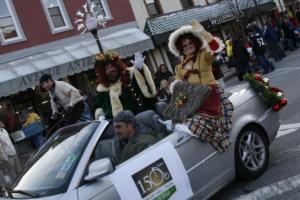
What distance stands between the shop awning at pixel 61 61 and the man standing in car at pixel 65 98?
991cm

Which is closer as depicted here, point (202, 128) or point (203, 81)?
point (202, 128)

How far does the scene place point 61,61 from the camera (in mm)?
18875

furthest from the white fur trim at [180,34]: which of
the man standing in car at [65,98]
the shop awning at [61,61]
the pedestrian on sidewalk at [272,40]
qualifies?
the pedestrian on sidewalk at [272,40]

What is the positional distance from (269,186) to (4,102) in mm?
13914

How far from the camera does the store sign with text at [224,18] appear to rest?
28178 millimetres

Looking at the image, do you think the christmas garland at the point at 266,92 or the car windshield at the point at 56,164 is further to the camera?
the christmas garland at the point at 266,92

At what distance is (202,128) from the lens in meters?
5.22

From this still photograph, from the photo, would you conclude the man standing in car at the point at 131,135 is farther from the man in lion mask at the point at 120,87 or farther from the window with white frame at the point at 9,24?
the window with white frame at the point at 9,24

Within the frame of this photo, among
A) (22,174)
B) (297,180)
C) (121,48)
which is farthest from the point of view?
(121,48)

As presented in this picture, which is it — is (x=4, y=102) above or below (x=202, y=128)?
above

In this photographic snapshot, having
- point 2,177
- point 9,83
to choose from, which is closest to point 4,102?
point 9,83

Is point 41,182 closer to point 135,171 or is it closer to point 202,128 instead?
point 135,171

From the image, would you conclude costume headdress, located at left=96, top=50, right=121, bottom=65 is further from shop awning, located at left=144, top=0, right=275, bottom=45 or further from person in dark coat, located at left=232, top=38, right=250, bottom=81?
shop awning, located at left=144, top=0, right=275, bottom=45

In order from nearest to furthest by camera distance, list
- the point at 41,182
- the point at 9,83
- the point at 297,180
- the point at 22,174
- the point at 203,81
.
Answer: the point at 41,182
the point at 22,174
the point at 297,180
the point at 203,81
the point at 9,83
